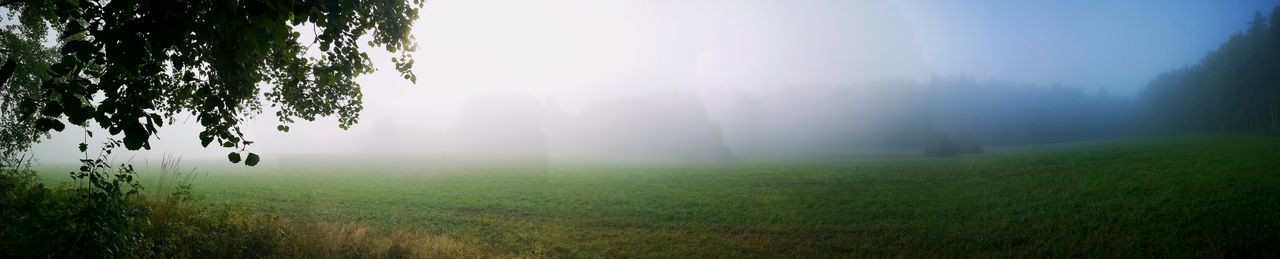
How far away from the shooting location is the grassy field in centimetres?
1393

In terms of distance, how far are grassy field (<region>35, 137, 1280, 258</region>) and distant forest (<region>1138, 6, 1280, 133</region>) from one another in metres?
36.0

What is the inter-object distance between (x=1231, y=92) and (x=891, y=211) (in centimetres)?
6288

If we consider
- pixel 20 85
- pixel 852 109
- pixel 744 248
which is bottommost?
pixel 744 248

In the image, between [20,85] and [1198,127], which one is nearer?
[20,85]

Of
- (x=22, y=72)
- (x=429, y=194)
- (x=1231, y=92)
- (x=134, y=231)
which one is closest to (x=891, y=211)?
(x=134, y=231)

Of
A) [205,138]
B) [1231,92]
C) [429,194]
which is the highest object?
[1231,92]

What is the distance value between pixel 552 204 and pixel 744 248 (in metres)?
13.2

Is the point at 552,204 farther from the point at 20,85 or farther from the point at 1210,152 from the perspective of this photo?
the point at 1210,152

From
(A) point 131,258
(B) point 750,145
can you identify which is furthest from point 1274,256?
(B) point 750,145

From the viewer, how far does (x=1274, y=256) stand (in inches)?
435

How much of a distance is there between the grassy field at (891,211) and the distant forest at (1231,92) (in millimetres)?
36023

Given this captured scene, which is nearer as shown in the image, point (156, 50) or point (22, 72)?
point (156, 50)

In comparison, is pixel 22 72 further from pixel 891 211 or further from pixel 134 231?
pixel 891 211

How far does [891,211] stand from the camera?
65.5 feet
